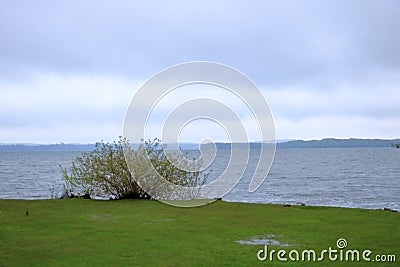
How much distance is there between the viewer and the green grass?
7391 mm

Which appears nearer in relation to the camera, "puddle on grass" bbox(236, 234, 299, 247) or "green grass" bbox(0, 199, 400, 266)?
"green grass" bbox(0, 199, 400, 266)

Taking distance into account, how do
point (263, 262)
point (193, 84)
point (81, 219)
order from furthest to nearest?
point (193, 84), point (81, 219), point (263, 262)

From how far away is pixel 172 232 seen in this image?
9.46 meters

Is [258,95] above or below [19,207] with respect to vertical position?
above

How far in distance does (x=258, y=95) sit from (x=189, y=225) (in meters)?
3.85

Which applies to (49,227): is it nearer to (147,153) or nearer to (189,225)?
(189,225)

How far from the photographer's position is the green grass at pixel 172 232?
7.39m

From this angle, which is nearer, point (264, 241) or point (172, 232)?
point (264, 241)

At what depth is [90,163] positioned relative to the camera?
16.8m

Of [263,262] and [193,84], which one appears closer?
[263,262]

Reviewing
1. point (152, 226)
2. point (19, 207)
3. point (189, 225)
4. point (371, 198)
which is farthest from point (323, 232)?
point (371, 198)

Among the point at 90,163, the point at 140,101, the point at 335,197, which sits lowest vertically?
the point at 335,197

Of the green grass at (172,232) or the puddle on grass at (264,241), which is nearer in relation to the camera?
the green grass at (172,232)

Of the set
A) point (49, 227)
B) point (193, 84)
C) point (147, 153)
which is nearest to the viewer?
point (49, 227)
